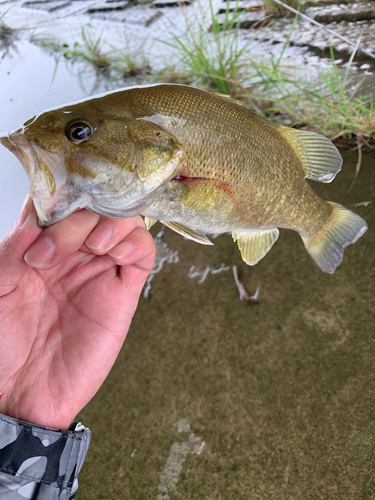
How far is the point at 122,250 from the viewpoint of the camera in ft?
4.04

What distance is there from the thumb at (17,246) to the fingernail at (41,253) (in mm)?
45

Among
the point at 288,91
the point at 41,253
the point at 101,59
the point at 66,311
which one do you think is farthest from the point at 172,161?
the point at 101,59

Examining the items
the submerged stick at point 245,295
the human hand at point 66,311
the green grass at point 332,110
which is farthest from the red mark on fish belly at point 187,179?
the green grass at point 332,110

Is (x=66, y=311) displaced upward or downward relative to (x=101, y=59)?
downward

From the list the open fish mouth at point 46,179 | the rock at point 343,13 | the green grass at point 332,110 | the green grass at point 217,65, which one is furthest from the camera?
the rock at point 343,13

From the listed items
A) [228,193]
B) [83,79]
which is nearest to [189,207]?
[228,193]

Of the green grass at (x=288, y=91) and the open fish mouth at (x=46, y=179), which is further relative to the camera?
the green grass at (x=288, y=91)

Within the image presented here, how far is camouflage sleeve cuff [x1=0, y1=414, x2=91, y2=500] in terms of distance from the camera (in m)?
1.13

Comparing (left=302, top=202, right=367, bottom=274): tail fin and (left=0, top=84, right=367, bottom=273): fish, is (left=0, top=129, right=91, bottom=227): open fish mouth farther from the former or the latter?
(left=302, top=202, right=367, bottom=274): tail fin

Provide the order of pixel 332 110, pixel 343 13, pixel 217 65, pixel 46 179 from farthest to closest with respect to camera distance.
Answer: pixel 343 13
pixel 217 65
pixel 332 110
pixel 46 179

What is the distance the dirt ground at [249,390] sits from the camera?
1.73 m

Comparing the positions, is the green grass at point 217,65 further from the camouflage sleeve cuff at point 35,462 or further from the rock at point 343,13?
the camouflage sleeve cuff at point 35,462

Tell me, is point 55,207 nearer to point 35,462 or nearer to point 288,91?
point 35,462

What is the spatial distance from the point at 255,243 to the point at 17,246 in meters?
0.86
